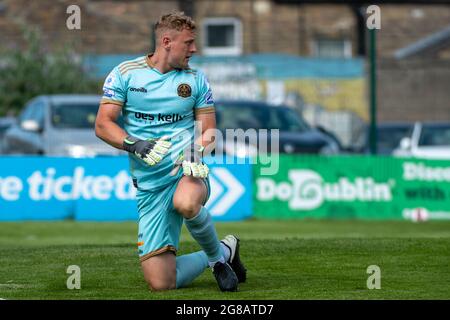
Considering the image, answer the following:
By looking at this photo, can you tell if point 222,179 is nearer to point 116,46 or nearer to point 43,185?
point 43,185

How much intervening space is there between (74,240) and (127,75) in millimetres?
7129

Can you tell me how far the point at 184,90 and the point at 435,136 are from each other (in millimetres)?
18975

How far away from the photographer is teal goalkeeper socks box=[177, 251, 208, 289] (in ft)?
27.8

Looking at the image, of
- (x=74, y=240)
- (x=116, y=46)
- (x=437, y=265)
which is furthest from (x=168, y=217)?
(x=116, y=46)

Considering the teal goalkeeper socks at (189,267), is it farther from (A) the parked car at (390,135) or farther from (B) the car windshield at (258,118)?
(A) the parked car at (390,135)

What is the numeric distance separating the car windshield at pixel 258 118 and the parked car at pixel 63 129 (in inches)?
86.3

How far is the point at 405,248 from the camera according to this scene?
10477 mm

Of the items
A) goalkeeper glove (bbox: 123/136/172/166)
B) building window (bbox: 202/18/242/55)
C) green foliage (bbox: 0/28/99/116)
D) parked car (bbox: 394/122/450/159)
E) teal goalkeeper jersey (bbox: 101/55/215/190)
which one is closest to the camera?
goalkeeper glove (bbox: 123/136/172/166)

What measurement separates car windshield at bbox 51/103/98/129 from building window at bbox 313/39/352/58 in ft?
65.8

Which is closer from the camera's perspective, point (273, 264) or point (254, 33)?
point (273, 264)

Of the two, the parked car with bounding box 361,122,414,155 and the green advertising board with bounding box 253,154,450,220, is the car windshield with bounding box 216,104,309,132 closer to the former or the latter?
the green advertising board with bounding box 253,154,450,220

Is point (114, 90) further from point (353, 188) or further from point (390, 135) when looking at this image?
point (390, 135)

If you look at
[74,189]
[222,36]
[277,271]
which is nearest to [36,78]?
[222,36]

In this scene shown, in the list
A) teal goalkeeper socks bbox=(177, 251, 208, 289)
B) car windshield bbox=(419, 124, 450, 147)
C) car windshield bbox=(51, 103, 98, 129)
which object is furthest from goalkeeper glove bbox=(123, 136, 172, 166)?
car windshield bbox=(419, 124, 450, 147)
